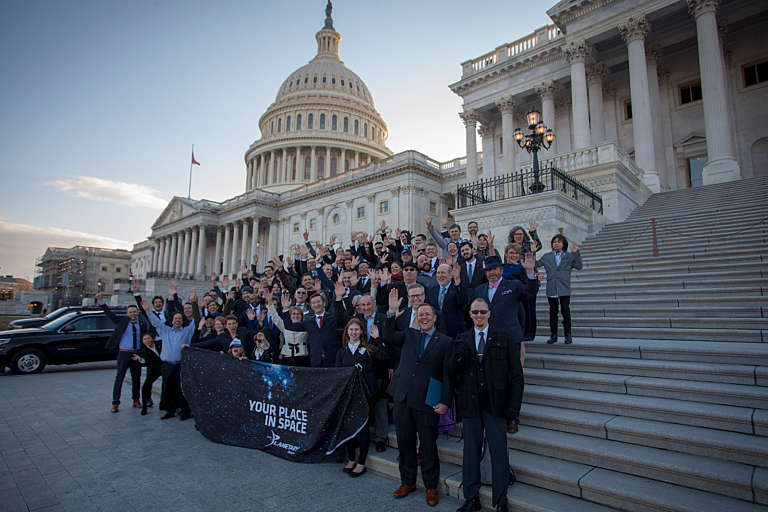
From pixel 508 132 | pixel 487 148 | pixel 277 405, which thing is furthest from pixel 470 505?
pixel 487 148

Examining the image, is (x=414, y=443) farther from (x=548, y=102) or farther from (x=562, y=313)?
(x=548, y=102)

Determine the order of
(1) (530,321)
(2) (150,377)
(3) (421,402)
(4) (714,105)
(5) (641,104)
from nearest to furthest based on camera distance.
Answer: (3) (421,402) < (1) (530,321) < (2) (150,377) < (4) (714,105) < (5) (641,104)

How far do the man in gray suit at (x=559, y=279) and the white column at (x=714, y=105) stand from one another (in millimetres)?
15946

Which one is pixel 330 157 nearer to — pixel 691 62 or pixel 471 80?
pixel 471 80

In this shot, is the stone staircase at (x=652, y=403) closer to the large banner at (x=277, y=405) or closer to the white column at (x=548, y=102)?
the large banner at (x=277, y=405)

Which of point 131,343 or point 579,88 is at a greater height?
point 579,88

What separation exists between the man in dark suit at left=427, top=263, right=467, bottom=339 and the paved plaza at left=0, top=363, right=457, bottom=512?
219 cm

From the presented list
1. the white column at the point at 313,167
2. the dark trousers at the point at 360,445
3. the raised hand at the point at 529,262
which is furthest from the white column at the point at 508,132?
the white column at the point at 313,167

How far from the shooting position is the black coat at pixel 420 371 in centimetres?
438

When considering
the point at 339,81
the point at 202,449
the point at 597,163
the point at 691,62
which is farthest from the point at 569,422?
the point at 339,81

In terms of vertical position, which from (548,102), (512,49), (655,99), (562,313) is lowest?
(562,313)

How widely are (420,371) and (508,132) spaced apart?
88.3 feet

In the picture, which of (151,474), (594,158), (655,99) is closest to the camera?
(151,474)

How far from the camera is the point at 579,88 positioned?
22.8 m
